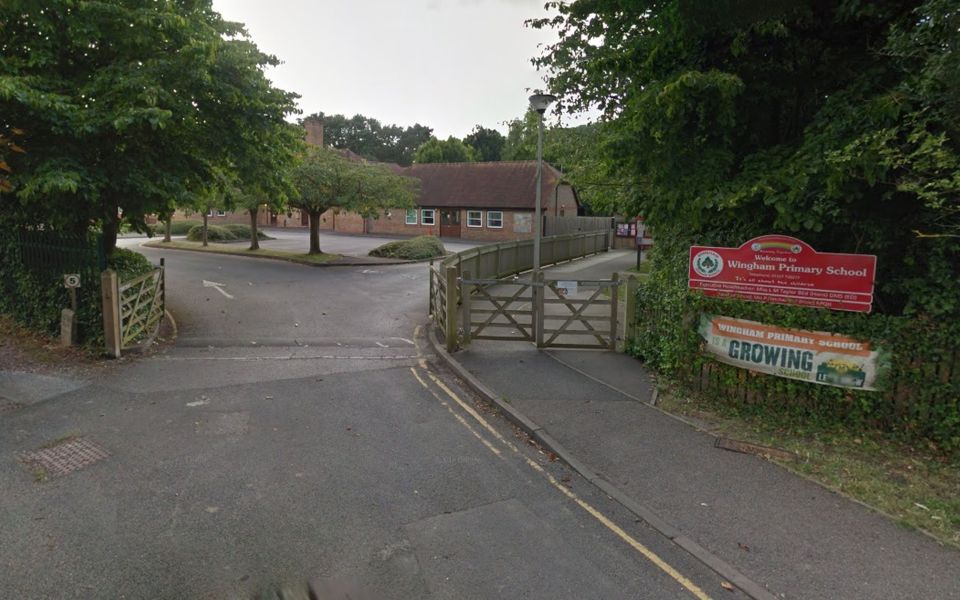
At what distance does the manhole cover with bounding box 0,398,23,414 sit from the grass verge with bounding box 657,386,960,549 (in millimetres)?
8794

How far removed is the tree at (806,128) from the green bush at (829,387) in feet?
1.56

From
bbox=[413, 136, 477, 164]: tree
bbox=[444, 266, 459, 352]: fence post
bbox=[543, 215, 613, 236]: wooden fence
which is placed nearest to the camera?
bbox=[444, 266, 459, 352]: fence post

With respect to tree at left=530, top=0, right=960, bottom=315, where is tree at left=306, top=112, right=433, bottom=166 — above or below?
above

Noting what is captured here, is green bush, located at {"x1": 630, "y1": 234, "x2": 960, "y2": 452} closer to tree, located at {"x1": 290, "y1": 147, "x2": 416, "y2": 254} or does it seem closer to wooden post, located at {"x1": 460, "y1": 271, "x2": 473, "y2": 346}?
wooden post, located at {"x1": 460, "y1": 271, "x2": 473, "y2": 346}

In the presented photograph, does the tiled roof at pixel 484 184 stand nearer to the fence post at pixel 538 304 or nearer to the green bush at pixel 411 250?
the green bush at pixel 411 250

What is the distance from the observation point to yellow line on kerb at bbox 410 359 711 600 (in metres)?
4.30

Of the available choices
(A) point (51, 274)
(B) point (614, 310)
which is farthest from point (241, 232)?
(B) point (614, 310)

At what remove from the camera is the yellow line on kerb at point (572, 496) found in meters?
4.30

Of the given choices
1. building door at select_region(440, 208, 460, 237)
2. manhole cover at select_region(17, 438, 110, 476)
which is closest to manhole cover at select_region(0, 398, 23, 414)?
manhole cover at select_region(17, 438, 110, 476)

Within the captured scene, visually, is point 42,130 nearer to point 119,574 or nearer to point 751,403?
point 119,574

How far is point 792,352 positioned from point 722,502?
286cm

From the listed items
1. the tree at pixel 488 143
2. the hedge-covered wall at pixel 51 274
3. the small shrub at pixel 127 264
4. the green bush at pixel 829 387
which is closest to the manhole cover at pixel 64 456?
the hedge-covered wall at pixel 51 274

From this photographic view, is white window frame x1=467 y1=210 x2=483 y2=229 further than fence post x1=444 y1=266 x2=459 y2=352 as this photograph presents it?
Yes

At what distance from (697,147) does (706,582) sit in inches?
247
